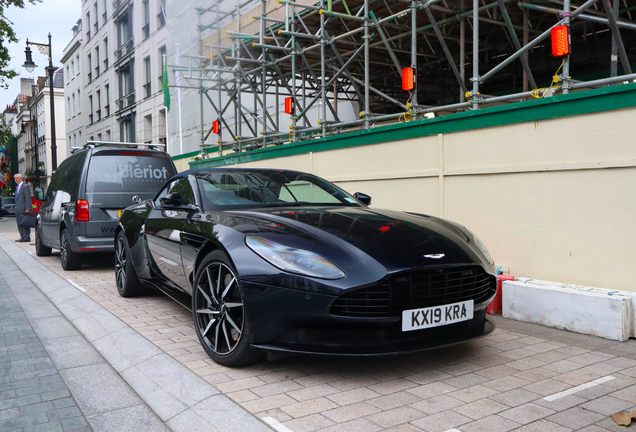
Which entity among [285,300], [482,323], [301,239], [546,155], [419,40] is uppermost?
[419,40]

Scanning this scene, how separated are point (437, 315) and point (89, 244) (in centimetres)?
593

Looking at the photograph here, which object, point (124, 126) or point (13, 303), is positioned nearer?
point (13, 303)

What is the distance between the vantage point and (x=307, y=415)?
9.03 ft

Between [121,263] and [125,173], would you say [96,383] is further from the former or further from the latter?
[125,173]

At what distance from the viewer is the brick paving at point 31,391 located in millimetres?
2832

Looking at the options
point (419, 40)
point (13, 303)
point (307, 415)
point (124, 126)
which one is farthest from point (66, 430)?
point (124, 126)

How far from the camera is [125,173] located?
7914 millimetres

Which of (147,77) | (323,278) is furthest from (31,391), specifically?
(147,77)

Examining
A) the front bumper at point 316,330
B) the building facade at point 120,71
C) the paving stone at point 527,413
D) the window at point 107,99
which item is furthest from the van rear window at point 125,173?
the window at point 107,99

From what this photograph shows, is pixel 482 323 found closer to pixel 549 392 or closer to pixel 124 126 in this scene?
pixel 549 392

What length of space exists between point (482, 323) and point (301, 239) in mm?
1319

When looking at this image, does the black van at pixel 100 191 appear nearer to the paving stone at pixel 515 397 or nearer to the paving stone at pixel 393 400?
the paving stone at pixel 393 400

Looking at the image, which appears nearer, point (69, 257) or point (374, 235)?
point (374, 235)

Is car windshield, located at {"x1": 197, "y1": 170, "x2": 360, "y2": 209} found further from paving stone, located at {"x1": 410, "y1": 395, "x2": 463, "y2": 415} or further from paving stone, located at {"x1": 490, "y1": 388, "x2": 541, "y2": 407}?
paving stone, located at {"x1": 490, "y1": 388, "x2": 541, "y2": 407}
